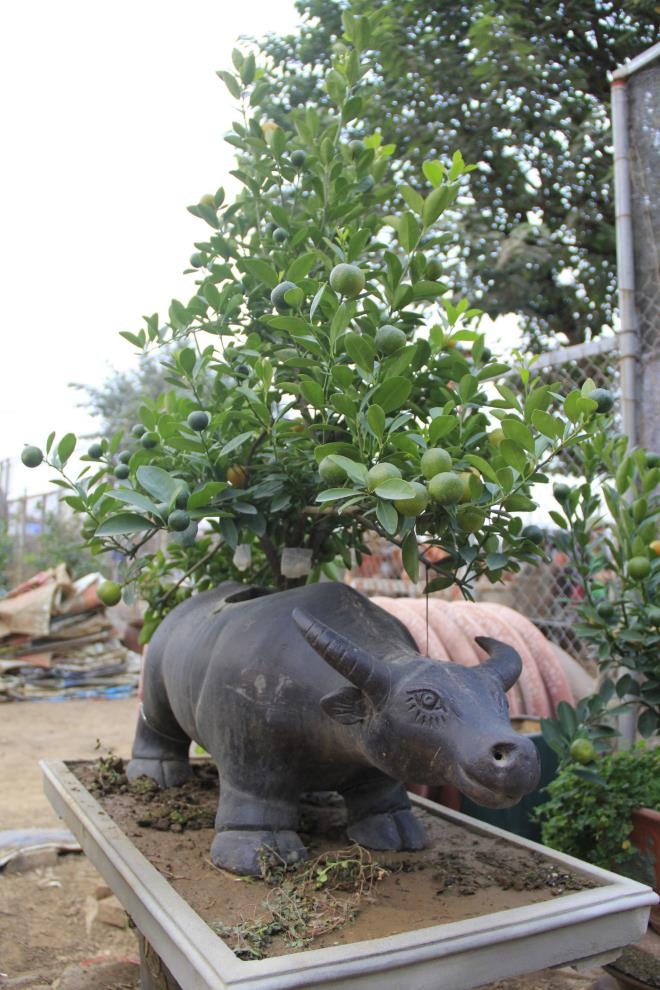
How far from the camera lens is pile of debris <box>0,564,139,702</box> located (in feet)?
25.8

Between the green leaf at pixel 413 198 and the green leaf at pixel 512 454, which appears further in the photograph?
the green leaf at pixel 413 198

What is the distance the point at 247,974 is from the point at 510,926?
0.44 meters

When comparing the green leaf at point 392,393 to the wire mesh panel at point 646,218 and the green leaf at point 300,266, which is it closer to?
the green leaf at point 300,266

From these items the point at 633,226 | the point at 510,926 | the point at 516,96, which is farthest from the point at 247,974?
the point at 516,96

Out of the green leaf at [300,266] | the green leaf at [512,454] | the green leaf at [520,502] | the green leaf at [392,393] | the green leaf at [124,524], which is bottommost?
the green leaf at [124,524]

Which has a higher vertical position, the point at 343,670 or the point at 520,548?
the point at 520,548

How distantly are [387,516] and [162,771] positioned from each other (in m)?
1.27

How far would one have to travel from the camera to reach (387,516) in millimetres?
1389

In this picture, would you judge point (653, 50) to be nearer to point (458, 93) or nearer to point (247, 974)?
point (247, 974)

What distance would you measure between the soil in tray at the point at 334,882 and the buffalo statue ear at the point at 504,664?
372 millimetres

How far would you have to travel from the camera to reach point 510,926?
1.32 m

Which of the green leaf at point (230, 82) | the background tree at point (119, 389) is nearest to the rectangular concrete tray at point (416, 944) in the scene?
the green leaf at point (230, 82)

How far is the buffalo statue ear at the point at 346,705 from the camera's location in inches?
59.2

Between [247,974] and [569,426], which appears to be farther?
[569,426]
